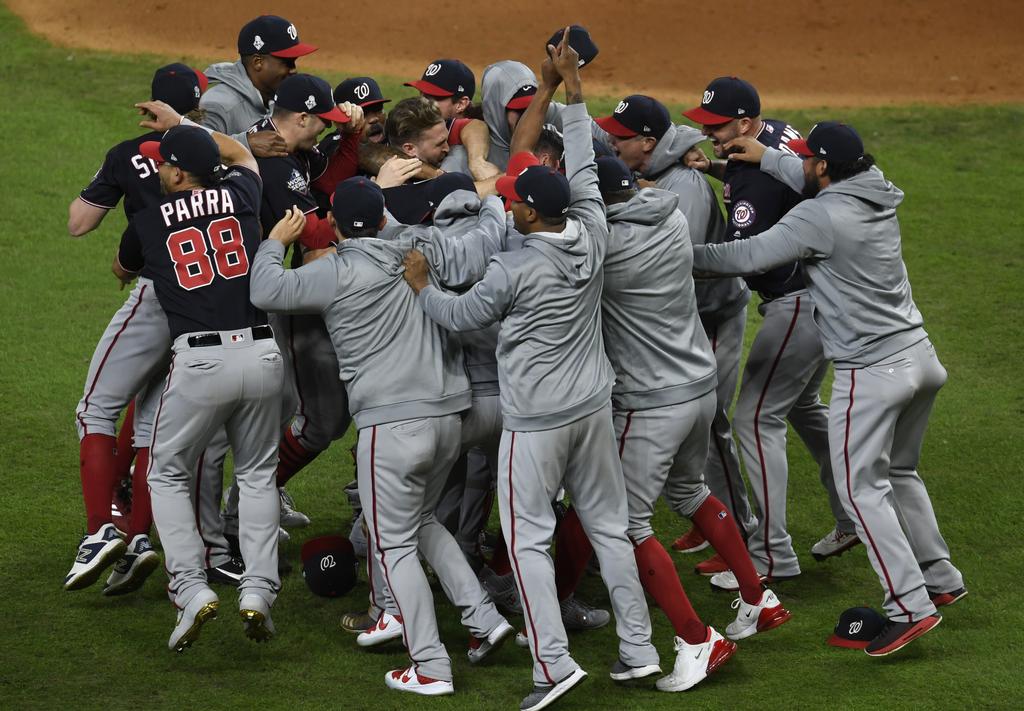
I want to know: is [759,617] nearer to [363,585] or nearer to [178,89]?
[363,585]

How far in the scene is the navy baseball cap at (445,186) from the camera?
541 centimetres

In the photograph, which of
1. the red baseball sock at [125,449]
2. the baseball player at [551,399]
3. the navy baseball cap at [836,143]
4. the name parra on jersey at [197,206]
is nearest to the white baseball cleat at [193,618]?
the baseball player at [551,399]

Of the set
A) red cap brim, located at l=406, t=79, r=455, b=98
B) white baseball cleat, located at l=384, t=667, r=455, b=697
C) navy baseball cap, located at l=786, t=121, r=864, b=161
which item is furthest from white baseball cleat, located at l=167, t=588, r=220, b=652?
navy baseball cap, located at l=786, t=121, r=864, b=161

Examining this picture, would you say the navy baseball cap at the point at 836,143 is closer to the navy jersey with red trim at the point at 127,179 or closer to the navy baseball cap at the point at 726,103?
the navy baseball cap at the point at 726,103

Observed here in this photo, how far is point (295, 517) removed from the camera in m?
6.61

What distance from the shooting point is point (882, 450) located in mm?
5297

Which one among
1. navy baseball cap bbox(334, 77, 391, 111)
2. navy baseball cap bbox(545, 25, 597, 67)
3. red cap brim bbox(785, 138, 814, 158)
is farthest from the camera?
navy baseball cap bbox(334, 77, 391, 111)

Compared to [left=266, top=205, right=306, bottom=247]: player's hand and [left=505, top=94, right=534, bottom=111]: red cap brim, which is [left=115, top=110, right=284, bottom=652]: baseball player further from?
[left=505, top=94, right=534, bottom=111]: red cap brim

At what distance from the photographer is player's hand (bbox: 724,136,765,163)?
227 inches

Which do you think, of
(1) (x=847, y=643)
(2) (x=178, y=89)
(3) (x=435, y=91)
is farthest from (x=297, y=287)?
(1) (x=847, y=643)

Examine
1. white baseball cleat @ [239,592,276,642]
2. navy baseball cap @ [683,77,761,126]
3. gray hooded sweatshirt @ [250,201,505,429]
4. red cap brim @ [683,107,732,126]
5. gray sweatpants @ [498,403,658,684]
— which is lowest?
white baseball cleat @ [239,592,276,642]

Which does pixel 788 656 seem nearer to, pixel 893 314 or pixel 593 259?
pixel 893 314

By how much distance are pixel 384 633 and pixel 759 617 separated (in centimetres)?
145

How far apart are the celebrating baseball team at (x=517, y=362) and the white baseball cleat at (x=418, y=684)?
0.03ft
